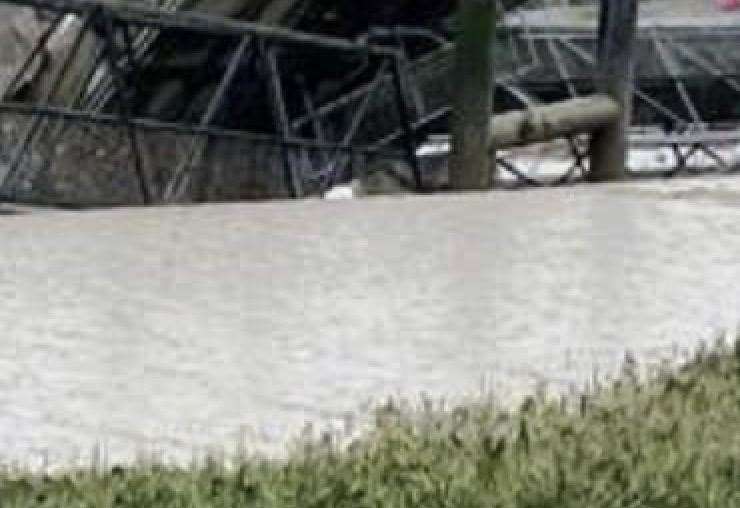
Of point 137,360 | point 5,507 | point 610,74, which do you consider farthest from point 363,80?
point 5,507

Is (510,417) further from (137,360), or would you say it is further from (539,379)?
(137,360)

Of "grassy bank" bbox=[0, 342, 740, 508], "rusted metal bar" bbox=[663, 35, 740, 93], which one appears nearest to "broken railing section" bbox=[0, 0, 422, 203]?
"grassy bank" bbox=[0, 342, 740, 508]

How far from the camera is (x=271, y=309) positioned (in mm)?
6516

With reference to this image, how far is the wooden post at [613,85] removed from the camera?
1207 centimetres

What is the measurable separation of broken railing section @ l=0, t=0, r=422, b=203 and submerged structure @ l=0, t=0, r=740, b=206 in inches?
0.5

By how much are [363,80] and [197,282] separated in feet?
22.3

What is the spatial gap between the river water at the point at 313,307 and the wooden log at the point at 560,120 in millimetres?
2103

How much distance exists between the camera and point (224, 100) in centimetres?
1145

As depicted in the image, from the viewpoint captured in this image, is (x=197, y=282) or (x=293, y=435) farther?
(x=197, y=282)

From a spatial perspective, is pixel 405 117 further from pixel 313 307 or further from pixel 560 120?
pixel 313 307

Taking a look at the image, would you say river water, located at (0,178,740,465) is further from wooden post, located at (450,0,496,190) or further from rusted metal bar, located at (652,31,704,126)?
rusted metal bar, located at (652,31,704,126)

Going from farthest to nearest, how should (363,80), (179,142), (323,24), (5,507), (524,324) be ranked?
(323,24)
(363,80)
(179,142)
(524,324)
(5,507)

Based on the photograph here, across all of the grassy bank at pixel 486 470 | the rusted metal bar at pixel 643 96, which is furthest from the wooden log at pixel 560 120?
the rusted metal bar at pixel 643 96

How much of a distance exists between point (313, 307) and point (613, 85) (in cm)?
599
